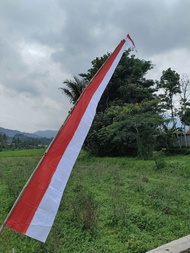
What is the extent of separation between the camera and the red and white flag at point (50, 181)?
2.01 m

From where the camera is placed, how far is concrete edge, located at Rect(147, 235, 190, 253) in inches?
120

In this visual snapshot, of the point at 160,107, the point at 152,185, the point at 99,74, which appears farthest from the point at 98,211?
the point at 160,107

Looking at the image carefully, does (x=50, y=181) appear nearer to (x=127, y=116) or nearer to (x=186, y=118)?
(x=127, y=116)

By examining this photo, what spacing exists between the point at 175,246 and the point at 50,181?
2.05 m

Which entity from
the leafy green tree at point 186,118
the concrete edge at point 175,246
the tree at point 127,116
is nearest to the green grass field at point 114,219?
the concrete edge at point 175,246

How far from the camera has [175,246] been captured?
3195mm

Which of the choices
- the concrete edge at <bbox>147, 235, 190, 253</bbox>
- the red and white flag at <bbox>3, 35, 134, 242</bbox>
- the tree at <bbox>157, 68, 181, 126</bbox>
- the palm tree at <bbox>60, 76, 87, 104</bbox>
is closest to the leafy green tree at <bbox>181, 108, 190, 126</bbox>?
the tree at <bbox>157, 68, 181, 126</bbox>

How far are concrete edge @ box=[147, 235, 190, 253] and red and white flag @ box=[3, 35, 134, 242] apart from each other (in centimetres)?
166

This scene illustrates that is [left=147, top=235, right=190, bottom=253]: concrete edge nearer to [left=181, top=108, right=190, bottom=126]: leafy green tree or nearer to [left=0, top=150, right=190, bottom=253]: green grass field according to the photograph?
[left=0, top=150, right=190, bottom=253]: green grass field

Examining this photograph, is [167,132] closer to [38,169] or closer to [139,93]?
[139,93]

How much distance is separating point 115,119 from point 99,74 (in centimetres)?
1202

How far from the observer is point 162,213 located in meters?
4.73

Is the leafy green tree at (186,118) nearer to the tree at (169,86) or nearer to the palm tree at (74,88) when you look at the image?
the tree at (169,86)

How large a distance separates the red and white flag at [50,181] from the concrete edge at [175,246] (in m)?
1.66
